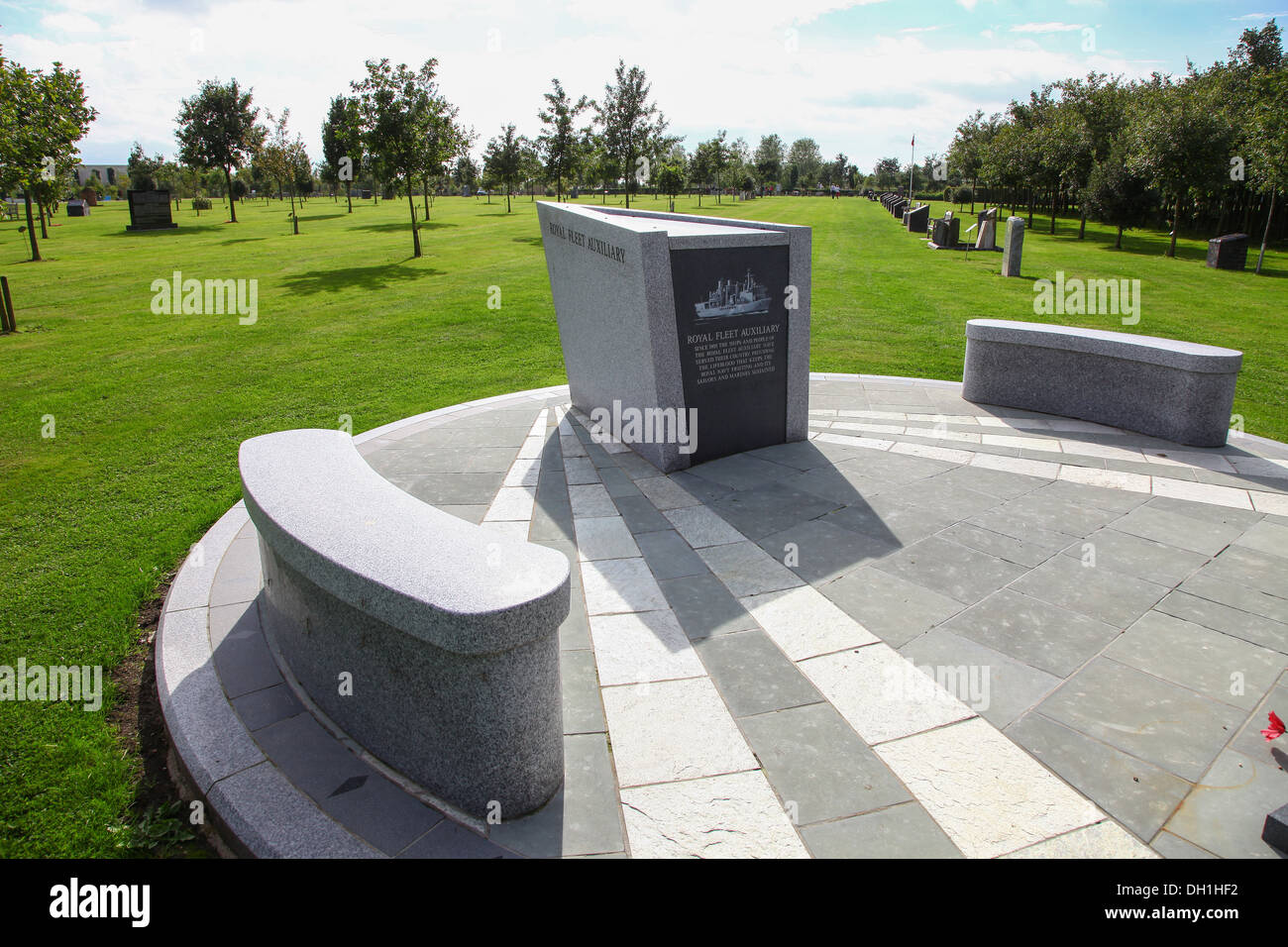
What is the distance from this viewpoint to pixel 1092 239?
120 feet

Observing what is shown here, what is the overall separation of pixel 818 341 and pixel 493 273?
12482 millimetres

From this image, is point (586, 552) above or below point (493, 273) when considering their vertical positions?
below

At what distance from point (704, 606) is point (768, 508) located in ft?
6.41

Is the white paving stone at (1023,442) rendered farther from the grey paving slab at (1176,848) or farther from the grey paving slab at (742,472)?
the grey paving slab at (1176,848)

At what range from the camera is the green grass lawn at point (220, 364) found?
16.9ft

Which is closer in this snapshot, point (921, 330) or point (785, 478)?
point (785, 478)

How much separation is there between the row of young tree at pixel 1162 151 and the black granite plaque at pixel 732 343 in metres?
24.4

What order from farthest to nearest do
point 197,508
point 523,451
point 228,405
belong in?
point 228,405
point 523,451
point 197,508

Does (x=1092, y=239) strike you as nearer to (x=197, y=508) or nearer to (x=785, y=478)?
(x=785, y=478)

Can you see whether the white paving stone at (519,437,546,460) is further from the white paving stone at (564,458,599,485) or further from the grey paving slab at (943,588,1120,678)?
the grey paving slab at (943,588,1120,678)

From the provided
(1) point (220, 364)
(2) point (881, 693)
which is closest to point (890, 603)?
(2) point (881, 693)

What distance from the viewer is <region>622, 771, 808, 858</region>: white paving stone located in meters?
3.39

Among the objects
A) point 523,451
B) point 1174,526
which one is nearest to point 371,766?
point 523,451

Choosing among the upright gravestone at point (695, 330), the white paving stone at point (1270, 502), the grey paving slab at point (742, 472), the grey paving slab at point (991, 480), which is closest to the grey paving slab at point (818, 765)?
the grey paving slab at point (742, 472)
